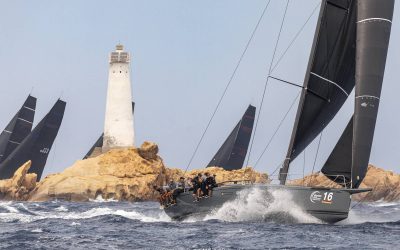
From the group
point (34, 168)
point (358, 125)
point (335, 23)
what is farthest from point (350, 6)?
point (34, 168)

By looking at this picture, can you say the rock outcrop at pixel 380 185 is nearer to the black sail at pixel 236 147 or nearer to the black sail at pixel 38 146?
the black sail at pixel 236 147

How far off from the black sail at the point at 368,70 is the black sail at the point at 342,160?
629mm

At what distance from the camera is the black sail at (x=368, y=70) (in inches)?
1067

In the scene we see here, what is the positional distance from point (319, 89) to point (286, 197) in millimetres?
4447

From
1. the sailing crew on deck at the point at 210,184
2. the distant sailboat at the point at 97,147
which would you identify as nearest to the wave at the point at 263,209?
the sailing crew on deck at the point at 210,184

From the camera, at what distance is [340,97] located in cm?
2905

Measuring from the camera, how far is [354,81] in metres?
29.3

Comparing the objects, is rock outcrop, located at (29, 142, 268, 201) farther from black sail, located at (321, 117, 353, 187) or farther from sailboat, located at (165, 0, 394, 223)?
black sail, located at (321, 117, 353, 187)

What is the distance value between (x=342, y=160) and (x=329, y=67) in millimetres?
3548

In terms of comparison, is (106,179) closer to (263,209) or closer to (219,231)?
(263,209)

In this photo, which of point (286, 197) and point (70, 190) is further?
point (70, 190)

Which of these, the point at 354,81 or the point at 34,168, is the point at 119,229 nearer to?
the point at 354,81

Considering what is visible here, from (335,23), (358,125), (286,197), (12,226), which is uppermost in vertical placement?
(335,23)

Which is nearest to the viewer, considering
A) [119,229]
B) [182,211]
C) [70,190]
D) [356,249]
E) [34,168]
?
[356,249]
